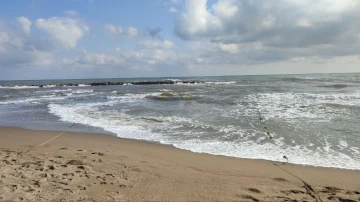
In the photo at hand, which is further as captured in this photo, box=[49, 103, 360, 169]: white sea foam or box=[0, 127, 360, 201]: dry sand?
box=[49, 103, 360, 169]: white sea foam

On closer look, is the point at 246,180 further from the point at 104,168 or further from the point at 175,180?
the point at 104,168

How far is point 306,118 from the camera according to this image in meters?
12.1

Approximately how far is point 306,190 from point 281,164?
1.50 m

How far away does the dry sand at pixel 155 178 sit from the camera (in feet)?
15.0

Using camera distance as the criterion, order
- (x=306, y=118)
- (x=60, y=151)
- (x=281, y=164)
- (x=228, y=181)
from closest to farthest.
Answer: (x=228, y=181) < (x=281, y=164) < (x=60, y=151) < (x=306, y=118)

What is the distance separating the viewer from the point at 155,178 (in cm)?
537

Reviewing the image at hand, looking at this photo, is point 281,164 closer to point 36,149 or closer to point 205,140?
point 205,140

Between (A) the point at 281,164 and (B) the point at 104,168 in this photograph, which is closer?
(B) the point at 104,168

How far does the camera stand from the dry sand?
15.0 ft

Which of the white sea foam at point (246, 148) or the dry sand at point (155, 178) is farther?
the white sea foam at point (246, 148)

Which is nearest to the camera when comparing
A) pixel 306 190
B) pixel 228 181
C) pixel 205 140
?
pixel 306 190

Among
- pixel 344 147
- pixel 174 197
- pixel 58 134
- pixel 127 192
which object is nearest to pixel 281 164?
pixel 344 147

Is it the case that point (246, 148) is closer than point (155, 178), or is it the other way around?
point (155, 178)

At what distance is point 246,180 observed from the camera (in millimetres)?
5316
